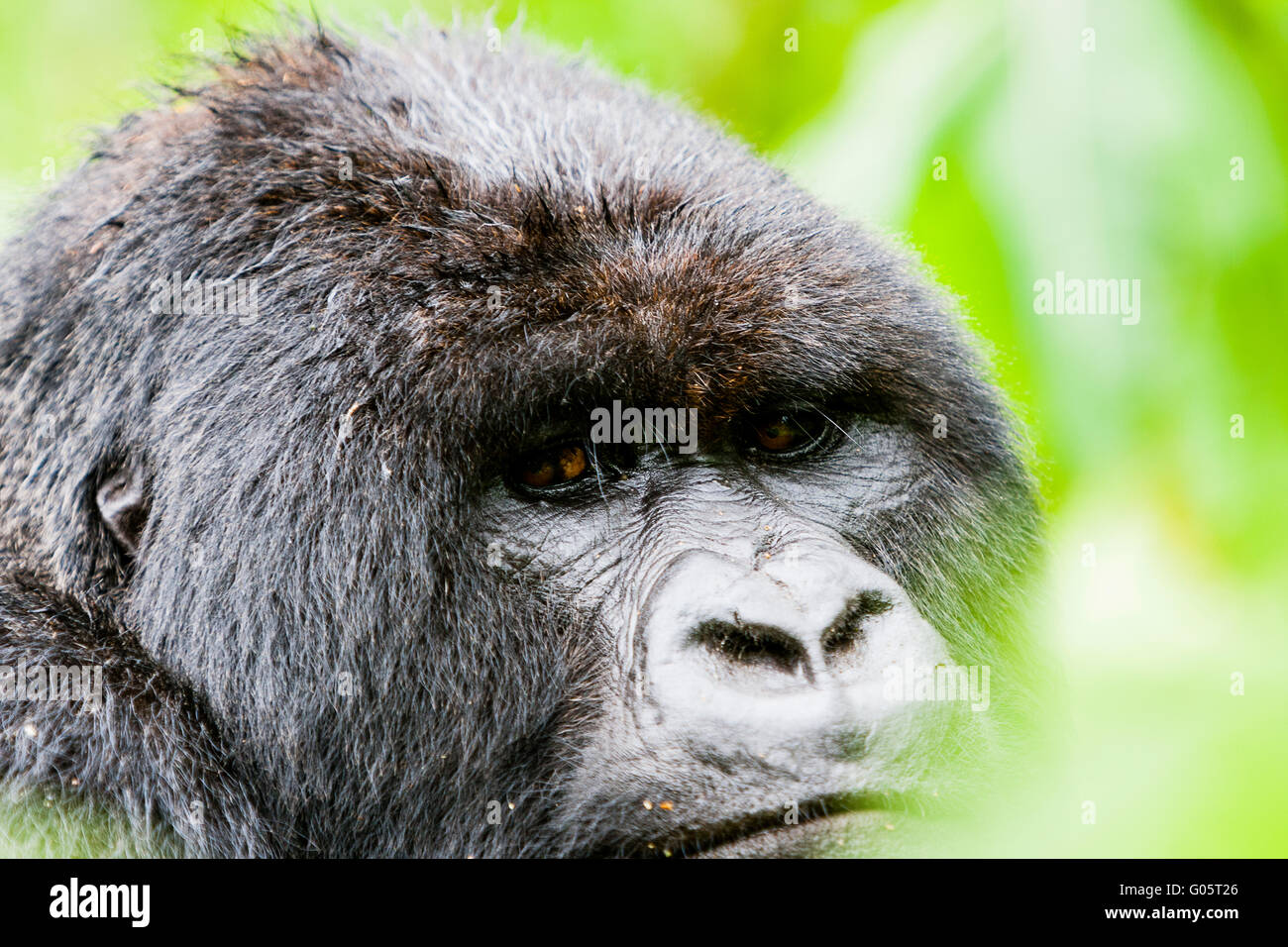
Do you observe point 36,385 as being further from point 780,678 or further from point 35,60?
point 35,60

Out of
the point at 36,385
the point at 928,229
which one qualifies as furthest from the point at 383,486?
the point at 928,229

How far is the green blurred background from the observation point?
3.07m

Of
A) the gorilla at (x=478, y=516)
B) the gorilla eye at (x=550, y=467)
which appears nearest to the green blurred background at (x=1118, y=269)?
the gorilla at (x=478, y=516)

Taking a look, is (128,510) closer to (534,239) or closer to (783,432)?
(534,239)

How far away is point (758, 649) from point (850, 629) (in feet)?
0.66

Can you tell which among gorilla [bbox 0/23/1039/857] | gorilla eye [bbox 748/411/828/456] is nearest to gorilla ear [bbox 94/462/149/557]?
gorilla [bbox 0/23/1039/857]

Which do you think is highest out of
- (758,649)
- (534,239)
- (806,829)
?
(534,239)

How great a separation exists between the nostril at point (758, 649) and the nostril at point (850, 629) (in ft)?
0.18

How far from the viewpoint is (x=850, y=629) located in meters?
2.46

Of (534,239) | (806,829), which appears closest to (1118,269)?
(534,239)

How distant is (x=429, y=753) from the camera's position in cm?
264

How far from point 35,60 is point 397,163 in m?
2.96

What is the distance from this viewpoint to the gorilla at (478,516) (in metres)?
2.45

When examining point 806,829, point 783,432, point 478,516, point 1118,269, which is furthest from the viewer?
point 1118,269
